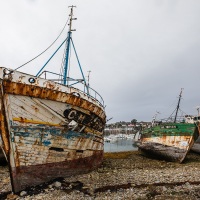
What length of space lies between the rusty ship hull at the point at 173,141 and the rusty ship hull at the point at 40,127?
28.7 feet

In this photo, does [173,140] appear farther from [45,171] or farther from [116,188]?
[45,171]

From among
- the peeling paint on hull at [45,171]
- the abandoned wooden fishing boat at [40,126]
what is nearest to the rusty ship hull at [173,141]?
the peeling paint on hull at [45,171]

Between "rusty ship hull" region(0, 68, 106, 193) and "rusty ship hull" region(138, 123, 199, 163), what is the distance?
873cm

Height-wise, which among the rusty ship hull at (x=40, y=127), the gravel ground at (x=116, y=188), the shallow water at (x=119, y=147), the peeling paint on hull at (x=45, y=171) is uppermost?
the rusty ship hull at (x=40, y=127)

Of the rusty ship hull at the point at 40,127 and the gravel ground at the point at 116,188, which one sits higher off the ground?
the rusty ship hull at the point at 40,127

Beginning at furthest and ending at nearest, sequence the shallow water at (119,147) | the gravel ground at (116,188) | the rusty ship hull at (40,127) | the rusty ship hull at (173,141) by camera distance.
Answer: the shallow water at (119,147) < the rusty ship hull at (173,141) < the rusty ship hull at (40,127) < the gravel ground at (116,188)

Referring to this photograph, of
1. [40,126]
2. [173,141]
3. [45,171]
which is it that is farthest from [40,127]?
[173,141]

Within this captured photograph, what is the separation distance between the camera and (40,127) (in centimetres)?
835

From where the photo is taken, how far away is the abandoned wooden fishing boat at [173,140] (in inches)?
612

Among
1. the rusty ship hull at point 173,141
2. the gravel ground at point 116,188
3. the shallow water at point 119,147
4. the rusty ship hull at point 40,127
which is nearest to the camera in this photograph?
the gravel ground at point 116,188

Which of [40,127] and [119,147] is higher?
[40,127]

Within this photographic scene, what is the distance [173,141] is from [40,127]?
446 inches

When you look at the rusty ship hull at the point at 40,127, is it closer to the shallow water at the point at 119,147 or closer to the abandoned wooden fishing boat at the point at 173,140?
the abandoned wooden fishing boat at the point at 173,140

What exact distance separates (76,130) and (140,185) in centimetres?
346
